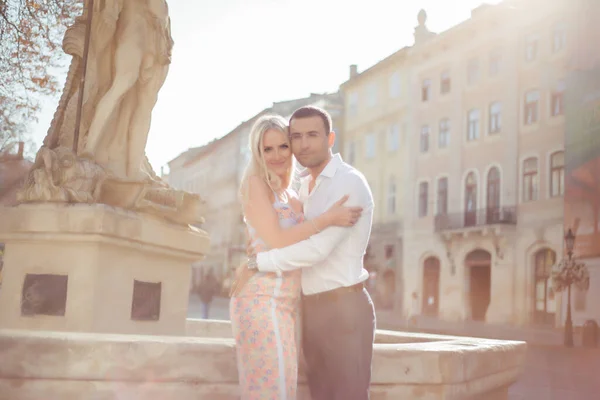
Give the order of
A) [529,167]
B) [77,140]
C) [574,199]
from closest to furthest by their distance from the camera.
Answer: [77,140]
[574,199]
[529,167]

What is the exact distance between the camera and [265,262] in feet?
10.1

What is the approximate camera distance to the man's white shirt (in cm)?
308

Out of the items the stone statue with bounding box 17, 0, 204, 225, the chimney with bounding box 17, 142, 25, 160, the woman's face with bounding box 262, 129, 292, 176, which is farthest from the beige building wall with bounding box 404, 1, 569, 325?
the woman's face with bounding box 262, 129, 292, 176

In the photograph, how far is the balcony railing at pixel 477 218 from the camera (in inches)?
1272

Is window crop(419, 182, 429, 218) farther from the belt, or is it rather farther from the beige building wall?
the belt

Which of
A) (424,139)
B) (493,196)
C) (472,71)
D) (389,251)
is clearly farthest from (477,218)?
(389,251)

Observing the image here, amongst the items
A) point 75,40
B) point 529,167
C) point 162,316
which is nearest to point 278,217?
point 162,316

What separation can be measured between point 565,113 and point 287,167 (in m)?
29.1

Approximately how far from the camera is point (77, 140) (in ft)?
17.8

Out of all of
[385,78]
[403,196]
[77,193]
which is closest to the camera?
[77,193]

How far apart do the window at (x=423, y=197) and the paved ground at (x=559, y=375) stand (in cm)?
1545

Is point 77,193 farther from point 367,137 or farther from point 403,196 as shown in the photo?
point 367,137

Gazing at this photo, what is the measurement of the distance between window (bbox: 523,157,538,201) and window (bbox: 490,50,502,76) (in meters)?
4.74

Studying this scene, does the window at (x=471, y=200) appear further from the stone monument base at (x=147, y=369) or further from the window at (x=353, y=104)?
the stone monument base at (x=147, y=369)
